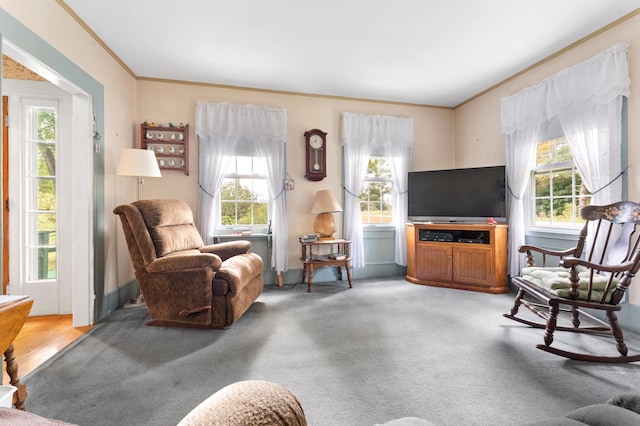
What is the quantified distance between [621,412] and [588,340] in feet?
7.82

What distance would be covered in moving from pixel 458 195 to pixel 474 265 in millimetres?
938

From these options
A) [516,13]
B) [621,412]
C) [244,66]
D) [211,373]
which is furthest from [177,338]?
[516,13]

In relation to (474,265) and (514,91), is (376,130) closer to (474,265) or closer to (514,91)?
(514,91)

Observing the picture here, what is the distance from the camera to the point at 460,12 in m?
2.38

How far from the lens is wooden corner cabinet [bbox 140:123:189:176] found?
3.50 metres

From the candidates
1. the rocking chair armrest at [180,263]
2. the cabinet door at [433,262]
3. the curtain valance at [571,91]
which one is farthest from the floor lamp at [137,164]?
the curtain valance at [571,91]

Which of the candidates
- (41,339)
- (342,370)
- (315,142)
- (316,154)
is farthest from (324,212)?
(41,339)

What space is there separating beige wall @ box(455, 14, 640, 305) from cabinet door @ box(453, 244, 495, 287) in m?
1.20

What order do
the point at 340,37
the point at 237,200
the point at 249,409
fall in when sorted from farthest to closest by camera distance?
the point at 237,200
the point at 340,37
the point at 249,409

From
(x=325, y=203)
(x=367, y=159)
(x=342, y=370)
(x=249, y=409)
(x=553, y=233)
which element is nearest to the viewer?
(x=249, y=409)

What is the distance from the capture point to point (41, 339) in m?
2.29

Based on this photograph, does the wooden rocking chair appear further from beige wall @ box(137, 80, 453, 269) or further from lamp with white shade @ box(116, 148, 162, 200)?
lamp with white shade @ box(116, 148, 162, 200)

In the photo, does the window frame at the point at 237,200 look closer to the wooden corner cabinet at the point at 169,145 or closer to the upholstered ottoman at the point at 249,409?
the wooden corner cabinet at the point at 169,145

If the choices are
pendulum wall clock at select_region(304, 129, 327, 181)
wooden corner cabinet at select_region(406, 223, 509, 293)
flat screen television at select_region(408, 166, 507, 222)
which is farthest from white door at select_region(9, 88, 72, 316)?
flat screen television at select_region(408, 166, 507, 222)
